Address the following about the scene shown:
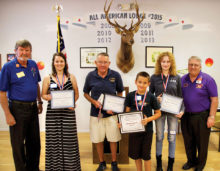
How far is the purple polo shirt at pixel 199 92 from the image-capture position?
95.3 inches

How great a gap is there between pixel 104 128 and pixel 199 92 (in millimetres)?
1372

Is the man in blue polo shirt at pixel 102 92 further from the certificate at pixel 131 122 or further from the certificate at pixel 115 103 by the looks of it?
the certificate at pixel 131 122

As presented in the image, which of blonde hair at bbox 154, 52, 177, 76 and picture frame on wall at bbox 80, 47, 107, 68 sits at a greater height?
picture frame on wall at bbox 80, 47, 107, 68

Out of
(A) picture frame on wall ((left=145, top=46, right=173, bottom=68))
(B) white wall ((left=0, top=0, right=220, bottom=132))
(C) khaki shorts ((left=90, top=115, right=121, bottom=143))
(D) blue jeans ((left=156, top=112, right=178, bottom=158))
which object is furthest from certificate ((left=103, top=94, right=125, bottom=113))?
(A) picture frame on wall ((left=145, top=46, right=173, bottom=68))

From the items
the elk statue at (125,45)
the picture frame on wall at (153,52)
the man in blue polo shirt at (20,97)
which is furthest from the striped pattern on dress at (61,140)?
the picture frame on wall at (153,52)

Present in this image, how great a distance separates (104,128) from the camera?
8.05 ft

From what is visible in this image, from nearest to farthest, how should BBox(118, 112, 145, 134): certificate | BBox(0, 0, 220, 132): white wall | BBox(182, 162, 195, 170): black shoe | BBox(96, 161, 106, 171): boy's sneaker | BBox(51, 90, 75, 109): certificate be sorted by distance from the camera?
1. BBox(118, 112, 145, 134): certificate
2. BBox(51, 90, 75, 109): certificate
3. BBox(96, 161, 106, 171): boy's sneaker
4. BBox(182, 162, 195, 170): black shoe
5. BBox(0, 0, 220, 132): white wall

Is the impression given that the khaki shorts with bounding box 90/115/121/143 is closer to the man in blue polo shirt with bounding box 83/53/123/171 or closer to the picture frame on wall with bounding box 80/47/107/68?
the man in blue polo shirt with bounding box 83/53/123/171

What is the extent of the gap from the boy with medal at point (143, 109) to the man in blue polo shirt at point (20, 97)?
1.22 m

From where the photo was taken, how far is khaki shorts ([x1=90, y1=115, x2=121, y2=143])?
243 centimetres

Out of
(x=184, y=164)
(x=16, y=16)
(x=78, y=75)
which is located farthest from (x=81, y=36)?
(x=184, y=164)

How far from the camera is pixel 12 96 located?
7.21ft

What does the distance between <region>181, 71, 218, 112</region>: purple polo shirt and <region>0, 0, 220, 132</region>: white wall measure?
180 cm

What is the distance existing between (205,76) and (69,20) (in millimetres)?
3133
